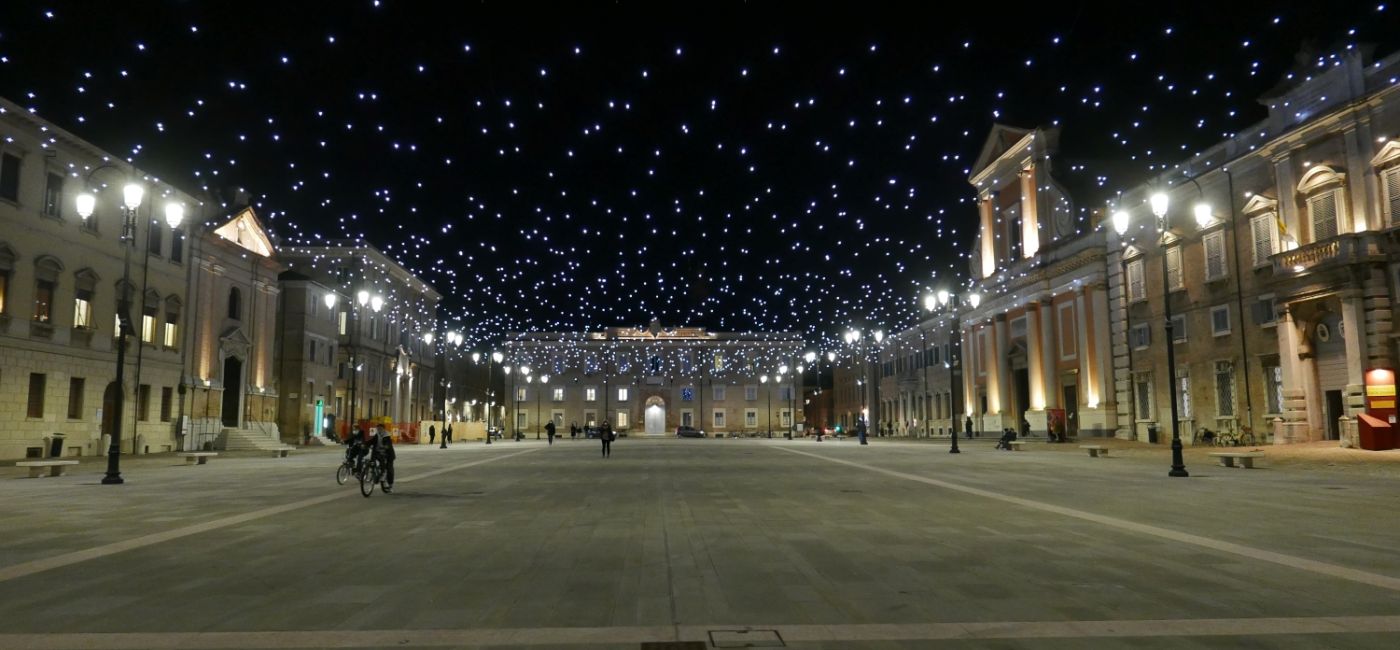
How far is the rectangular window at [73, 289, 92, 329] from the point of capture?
31359mm

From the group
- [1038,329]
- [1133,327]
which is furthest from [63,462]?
[1038,329]

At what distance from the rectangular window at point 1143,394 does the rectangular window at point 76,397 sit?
43.4 meters

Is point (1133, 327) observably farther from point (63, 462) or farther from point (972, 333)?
point (63, 462)

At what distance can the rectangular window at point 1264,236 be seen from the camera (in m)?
30.7

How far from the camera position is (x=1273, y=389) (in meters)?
31.4

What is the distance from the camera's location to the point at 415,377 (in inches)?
3009

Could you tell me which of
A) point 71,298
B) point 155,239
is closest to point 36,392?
point 71,298

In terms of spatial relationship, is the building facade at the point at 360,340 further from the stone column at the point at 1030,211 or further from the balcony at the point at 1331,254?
the stone column at the point at 1030,211

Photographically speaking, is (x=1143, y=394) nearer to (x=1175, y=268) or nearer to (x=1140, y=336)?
(x=1140, y=336)

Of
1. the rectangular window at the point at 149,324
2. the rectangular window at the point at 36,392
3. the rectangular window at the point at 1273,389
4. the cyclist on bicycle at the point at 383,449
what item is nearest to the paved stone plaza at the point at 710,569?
the cyclist on bicycle at the point at 383,449

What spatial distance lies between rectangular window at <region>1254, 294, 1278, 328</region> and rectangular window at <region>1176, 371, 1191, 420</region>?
4.95m

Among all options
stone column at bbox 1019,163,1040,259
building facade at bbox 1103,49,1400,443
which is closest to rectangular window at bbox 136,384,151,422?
building facade at bbox 1103,49,1400,443

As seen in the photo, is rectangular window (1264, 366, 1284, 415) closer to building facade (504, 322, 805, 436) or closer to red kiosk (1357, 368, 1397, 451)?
red kiosk (1357, 368, 1397, 451)

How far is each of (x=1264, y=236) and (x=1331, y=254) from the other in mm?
4296
